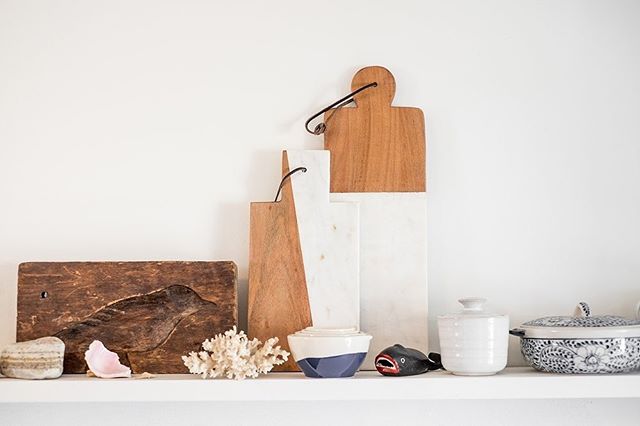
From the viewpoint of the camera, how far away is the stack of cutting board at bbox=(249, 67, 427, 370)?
1461mm

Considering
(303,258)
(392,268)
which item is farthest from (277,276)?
(392,268)

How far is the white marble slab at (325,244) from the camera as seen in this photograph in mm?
1458

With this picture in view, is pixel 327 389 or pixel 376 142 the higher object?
pixel 376 142

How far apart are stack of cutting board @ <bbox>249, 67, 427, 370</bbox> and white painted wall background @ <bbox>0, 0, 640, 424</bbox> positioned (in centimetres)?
6

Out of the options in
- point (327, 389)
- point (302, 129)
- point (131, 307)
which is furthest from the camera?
point (302, 129)

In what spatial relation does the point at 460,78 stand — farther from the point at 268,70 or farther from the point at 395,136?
the point at 268,70

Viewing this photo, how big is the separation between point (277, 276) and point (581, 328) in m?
0.54

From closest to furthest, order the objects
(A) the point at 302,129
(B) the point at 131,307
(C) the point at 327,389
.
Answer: (C) the point at 327,389
(B) the point at 131,307
(A) the point at 302,129

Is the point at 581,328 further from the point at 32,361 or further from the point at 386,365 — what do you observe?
the point at 32,361

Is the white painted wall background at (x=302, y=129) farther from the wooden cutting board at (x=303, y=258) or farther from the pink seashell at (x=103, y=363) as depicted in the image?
the pink seashell at (x=103, y=363)

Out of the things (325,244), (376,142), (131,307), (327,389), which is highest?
(376,142)

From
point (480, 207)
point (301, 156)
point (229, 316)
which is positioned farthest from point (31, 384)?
point (480, 207)

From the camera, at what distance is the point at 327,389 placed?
50.7 inches

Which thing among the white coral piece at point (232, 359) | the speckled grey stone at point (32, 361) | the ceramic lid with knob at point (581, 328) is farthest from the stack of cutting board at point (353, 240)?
the speckled grey stone at point (32, 361)
